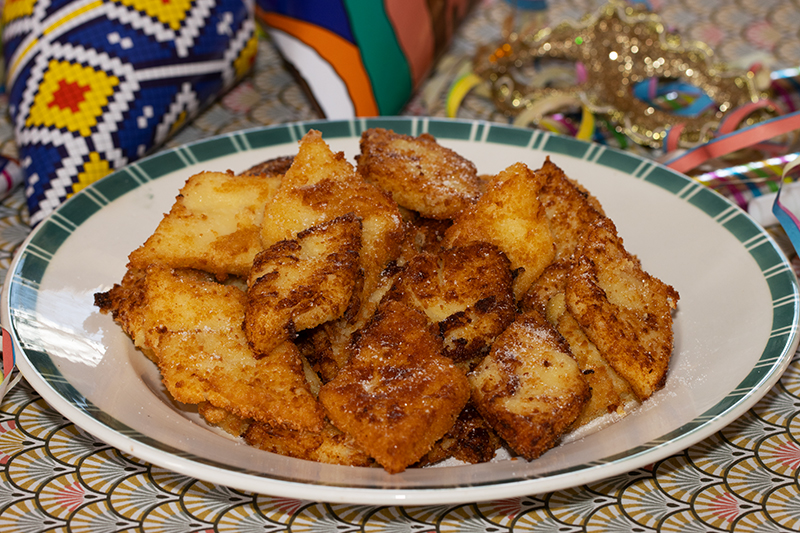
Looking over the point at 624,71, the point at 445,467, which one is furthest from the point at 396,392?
the point at 624,71

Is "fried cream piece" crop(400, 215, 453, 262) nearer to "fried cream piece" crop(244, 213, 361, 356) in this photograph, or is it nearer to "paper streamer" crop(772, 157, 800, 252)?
"fried cream piece" crop(244, 213, 361, 356)

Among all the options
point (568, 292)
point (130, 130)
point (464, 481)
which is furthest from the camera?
point (130, 130)

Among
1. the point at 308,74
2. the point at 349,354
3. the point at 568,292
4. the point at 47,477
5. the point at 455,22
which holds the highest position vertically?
the point at 455,22

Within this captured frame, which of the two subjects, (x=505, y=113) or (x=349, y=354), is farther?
(x=505, y=113)

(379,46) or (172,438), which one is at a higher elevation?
(379,46)

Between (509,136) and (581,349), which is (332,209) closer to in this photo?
(581,349)

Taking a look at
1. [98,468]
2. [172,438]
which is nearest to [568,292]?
[172,438]

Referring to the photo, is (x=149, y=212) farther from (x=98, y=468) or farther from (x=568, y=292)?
(x=568, y=292)

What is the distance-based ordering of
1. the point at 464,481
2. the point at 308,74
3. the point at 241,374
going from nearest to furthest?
the point at 464,481, the point at 241,374, the point at 308,74
